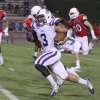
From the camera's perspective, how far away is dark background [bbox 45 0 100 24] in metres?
42.1

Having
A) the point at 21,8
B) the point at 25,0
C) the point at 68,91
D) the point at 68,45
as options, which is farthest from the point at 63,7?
the point at 68,91

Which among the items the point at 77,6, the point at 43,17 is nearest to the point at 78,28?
the point at 43,17

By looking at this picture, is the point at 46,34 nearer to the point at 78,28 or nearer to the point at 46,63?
the point at 46,63

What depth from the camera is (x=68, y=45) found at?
70.8 ft

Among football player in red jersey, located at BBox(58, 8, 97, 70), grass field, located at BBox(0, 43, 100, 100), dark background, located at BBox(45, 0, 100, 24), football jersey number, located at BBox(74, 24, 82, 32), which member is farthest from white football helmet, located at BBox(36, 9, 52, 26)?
dark background, located at BBox(45, 0, 100, 24)

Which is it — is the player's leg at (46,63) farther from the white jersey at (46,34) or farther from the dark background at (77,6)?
the dark background at (77,6)

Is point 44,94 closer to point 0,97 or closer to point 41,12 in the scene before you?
point 0,97

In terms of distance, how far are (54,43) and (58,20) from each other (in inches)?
21.4

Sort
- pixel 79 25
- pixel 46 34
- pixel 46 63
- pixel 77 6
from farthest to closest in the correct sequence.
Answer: pixel 77 6
pixel 79 25
pixel 46 34
pixel 46 63

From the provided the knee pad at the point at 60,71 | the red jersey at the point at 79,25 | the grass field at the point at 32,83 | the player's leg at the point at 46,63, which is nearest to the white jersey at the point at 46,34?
the player's leg at the point at 46,63

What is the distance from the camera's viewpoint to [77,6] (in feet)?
142

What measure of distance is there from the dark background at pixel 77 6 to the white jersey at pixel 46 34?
1245 inches

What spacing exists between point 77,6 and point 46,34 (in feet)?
111

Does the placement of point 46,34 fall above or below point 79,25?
above
